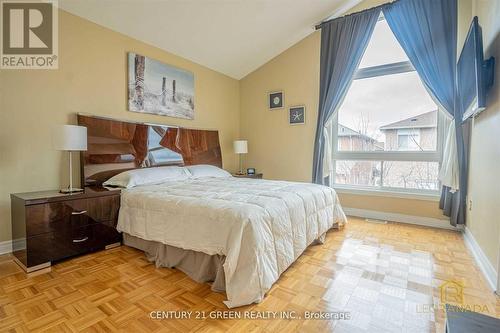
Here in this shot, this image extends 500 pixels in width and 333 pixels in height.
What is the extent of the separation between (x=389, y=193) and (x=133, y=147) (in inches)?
144

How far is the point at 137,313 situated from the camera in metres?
1.53

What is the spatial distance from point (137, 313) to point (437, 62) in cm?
414

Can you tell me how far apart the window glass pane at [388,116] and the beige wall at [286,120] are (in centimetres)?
59

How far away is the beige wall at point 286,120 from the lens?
4.11 m

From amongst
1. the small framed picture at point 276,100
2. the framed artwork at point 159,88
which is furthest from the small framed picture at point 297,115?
the framed artwork at point 159,88

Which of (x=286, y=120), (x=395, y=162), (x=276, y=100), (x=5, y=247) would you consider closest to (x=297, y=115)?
(x=286, y=120)

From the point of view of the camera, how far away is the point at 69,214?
220 centimetres

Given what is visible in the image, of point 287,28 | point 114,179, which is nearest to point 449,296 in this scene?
point 114,179

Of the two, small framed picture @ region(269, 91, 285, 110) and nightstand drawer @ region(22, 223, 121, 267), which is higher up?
small framed picture @ region(269, 91, 285, 110)

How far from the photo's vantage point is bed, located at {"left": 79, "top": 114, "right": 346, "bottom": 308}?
159 centimetres

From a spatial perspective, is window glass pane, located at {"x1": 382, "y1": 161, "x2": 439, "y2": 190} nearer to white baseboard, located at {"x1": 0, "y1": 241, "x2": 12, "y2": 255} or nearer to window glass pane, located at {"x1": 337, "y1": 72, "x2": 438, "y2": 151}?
window glass pane, located at {"x1": 337, "y1": 72, "x2": 438, "y2": 151}

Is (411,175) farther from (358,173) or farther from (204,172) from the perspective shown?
(204,172)

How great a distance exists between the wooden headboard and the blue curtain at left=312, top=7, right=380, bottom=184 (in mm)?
1918

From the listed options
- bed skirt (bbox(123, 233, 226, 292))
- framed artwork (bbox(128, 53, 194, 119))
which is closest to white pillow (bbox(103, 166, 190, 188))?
bed skirt (bbox(123, 233, 226, 292))
